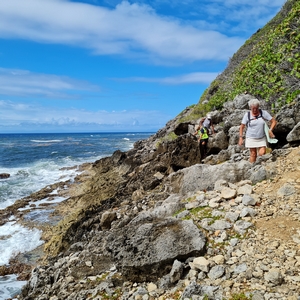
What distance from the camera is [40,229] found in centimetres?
1420

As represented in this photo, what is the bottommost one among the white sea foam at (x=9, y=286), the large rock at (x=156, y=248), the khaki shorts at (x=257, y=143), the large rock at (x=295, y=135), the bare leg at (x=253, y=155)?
the white sea foam at (x=9, y=286)

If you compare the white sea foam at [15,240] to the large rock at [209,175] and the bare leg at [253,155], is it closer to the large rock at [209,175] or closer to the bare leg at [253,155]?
the large rock at [209,175]

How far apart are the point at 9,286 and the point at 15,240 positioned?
387cm

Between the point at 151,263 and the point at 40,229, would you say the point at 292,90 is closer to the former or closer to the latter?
the point at 151,263

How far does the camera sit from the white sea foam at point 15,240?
1159 cm

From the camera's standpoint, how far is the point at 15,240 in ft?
42.5

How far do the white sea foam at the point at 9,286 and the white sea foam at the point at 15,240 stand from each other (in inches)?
44.5

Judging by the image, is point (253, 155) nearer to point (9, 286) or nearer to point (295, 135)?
point (295, 135)

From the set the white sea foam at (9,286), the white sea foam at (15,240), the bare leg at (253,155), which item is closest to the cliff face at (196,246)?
the bare leg at (253,155)

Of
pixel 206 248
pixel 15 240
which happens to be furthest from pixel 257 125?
pixel 15 240

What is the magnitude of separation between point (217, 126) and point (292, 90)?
5.02m

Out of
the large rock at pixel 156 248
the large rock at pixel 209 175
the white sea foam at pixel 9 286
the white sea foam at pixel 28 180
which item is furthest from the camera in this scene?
the white sea foam at pixel 28 180

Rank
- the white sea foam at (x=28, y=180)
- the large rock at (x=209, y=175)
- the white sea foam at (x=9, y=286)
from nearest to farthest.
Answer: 1. the large rock at (x=209, y=175)
2. the white sea foam at (x=9, y=286)
3. the white sea foam at (x=28, y=180)

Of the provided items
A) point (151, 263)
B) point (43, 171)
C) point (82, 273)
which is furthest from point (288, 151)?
point (43, 171)
